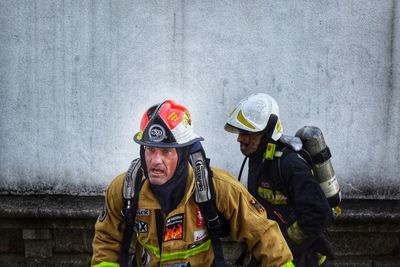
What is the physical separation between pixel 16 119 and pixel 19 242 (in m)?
1.14

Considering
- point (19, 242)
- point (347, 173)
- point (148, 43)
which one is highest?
point (148, 43)

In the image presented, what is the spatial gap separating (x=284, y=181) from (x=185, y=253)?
112 centimetres

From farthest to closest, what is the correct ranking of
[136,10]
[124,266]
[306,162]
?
[136,10] → [306,162] → [124,266]

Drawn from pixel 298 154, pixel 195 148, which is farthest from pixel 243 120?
pixel 195 148

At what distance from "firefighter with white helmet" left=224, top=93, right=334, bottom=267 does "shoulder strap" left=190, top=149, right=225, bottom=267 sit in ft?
3.30

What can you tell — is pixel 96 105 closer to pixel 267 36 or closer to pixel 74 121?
pixel 74 121

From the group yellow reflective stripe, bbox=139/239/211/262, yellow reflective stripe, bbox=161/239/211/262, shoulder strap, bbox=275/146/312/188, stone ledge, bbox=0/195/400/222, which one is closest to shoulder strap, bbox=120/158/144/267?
yellow reflective stripe, bbox=139/239/211/262

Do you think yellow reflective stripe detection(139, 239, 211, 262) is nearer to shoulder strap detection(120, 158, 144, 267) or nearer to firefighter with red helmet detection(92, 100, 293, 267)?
firefighter with red helmet detection(92, 100, 293, 267)

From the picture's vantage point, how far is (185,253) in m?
3.71

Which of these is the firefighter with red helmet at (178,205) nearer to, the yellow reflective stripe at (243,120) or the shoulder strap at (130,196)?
the shoulder strap at (130,196)

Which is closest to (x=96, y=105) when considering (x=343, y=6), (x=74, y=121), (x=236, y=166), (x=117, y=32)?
(x=74, y=121)

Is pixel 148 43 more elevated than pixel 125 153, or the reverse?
pixel 148 43

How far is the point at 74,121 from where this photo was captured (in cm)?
659

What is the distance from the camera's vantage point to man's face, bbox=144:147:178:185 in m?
3.57
